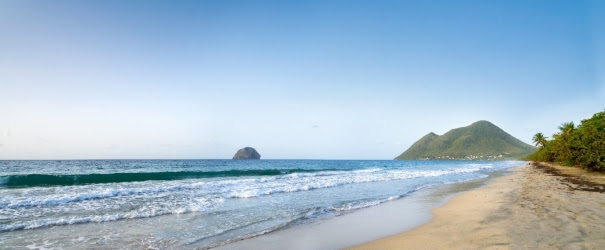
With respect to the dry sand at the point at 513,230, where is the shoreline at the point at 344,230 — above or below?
below

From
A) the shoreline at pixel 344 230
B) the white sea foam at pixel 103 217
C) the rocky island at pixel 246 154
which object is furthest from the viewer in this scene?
the rocky island at pixel 246 154

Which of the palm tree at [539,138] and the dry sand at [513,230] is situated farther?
the palm tree at [539,138]

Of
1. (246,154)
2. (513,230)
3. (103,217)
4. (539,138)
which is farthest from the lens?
(246,154)

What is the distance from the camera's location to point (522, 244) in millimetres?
5984

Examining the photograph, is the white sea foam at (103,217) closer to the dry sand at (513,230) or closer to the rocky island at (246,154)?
the dry sand at (513,230)

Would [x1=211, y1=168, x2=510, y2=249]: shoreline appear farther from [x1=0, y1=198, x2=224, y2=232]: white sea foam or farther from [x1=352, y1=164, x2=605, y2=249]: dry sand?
[x1=0, y1=198, x2=224, y2=232]: white sea foam

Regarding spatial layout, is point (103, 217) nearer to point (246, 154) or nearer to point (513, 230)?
point (513, 230)

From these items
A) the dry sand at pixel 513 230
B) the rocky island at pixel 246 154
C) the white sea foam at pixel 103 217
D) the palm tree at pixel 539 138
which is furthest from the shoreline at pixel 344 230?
the rocky island at pixel 246 154

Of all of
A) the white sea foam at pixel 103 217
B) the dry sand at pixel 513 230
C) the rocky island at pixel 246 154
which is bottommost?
the white sea foam at pixel 103 217

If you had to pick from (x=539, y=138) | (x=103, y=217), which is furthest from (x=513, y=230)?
(x=539, y=138)

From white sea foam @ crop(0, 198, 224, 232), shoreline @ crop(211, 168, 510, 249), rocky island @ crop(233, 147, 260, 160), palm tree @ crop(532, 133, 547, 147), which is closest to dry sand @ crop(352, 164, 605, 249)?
shoreline @ crop(211, 168, 510, 249)

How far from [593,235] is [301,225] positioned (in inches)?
265

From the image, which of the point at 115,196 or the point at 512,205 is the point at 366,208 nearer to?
the point at 512,205

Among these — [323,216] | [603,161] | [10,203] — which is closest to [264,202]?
[323,216]
